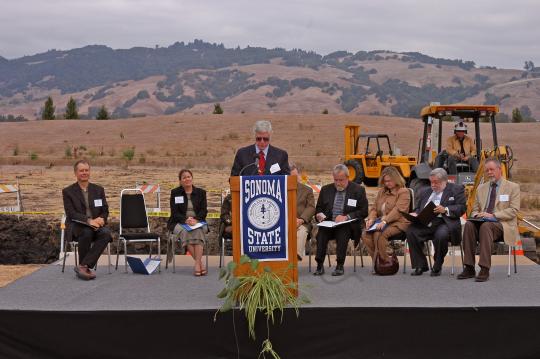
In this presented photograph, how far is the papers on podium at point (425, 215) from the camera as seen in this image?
8.10 metres

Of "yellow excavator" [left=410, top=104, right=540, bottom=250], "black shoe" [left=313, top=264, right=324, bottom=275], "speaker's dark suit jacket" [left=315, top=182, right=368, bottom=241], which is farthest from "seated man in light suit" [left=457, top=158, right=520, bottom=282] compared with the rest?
"yellow excavator" [left=410, top=104, right=540, bottom=250]

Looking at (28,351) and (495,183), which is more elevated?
(495,183)

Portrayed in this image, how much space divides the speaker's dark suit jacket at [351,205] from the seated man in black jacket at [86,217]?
2225mm

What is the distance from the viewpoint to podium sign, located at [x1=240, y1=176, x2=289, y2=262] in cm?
669

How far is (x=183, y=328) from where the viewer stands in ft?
20.7

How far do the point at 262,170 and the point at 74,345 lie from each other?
2.40 metres

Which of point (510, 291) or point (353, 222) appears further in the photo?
point (353, 222)

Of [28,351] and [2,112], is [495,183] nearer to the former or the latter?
[28,351]

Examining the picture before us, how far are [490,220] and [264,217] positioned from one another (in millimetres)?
2523

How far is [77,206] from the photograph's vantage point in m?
8.41

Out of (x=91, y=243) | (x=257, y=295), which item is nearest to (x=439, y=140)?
(x=91, y=243)

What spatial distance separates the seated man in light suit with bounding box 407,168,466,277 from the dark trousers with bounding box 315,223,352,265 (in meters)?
0.64

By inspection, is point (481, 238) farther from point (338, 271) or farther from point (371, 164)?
point (371, 164)

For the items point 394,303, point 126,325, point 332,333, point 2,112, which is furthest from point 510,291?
point 2,112
